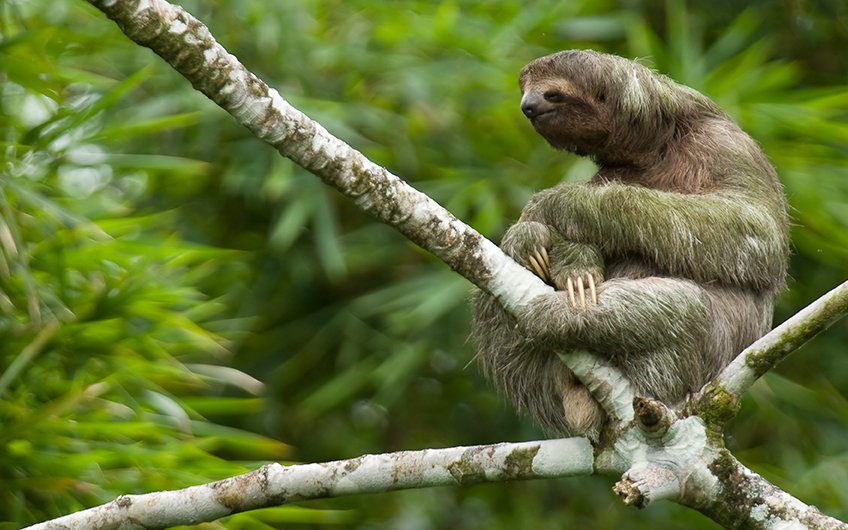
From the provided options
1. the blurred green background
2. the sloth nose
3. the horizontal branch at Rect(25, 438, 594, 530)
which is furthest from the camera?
the blurred green background

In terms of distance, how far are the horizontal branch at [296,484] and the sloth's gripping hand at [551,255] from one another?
648 millimetres

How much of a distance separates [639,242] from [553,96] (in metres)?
0.62

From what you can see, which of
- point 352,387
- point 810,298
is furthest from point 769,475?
point 352,387

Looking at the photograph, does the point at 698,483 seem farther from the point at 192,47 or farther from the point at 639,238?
the point at 192,47

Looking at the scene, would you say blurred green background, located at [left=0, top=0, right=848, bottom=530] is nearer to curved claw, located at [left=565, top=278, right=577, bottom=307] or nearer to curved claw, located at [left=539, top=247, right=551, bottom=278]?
curved claw, located at [left=539, top=247, right=551, bottom=278]

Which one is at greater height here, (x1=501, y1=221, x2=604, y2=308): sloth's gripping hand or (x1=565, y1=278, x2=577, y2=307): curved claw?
(x1=501, y1=221, x2=604, y2=308): sloth's gripping hand

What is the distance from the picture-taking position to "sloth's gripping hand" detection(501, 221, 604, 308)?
4134 mm

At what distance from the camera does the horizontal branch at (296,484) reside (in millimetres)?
3797

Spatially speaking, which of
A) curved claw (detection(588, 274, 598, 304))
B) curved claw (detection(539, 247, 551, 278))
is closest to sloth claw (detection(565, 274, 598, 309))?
curved claw (detection(588, 274, 598, 304))

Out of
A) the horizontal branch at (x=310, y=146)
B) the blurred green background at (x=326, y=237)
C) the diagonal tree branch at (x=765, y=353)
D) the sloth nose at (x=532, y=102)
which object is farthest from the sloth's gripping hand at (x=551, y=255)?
the blurred green background at (x=326, y=237)

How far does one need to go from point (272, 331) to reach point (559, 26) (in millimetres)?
3007

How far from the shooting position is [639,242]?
4227mm

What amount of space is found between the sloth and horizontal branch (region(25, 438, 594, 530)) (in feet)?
1.25

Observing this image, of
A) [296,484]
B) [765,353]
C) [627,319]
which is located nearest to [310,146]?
[296,484]
